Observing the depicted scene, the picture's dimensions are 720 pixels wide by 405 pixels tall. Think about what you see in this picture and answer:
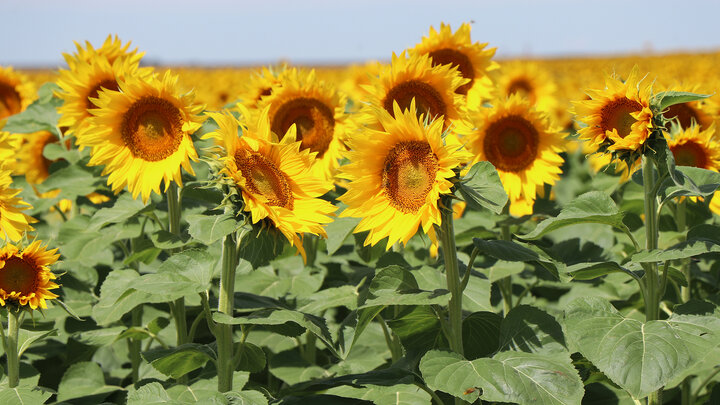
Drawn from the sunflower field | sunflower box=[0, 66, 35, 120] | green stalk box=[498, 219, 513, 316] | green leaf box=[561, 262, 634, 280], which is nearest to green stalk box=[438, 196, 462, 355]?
the sunflower field

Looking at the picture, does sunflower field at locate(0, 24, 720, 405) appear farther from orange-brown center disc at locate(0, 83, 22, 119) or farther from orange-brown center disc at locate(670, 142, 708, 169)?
orange-brown center disc at locate(0, 83, 22, 119)

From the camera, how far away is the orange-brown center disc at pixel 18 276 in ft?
7.98

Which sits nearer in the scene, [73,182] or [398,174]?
[398,174]

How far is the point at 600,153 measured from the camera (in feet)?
8.75

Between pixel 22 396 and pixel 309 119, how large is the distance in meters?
1.79

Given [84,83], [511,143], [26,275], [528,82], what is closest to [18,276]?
[26,275]

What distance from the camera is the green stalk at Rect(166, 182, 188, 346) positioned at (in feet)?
9.91

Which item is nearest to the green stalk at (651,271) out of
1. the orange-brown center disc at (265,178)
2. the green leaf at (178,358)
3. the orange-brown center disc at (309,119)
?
the orange-brown center disc at (265,178)

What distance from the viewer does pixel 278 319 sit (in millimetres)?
2332

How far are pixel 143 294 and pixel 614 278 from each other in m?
2.14

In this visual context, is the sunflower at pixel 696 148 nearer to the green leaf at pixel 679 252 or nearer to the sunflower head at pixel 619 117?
the sunflower head at pixel 619 117

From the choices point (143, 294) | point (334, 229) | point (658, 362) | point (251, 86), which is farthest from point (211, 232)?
point (251, 86)

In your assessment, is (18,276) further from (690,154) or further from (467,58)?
(690,154)

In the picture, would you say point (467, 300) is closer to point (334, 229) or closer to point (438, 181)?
point (334, 229)
